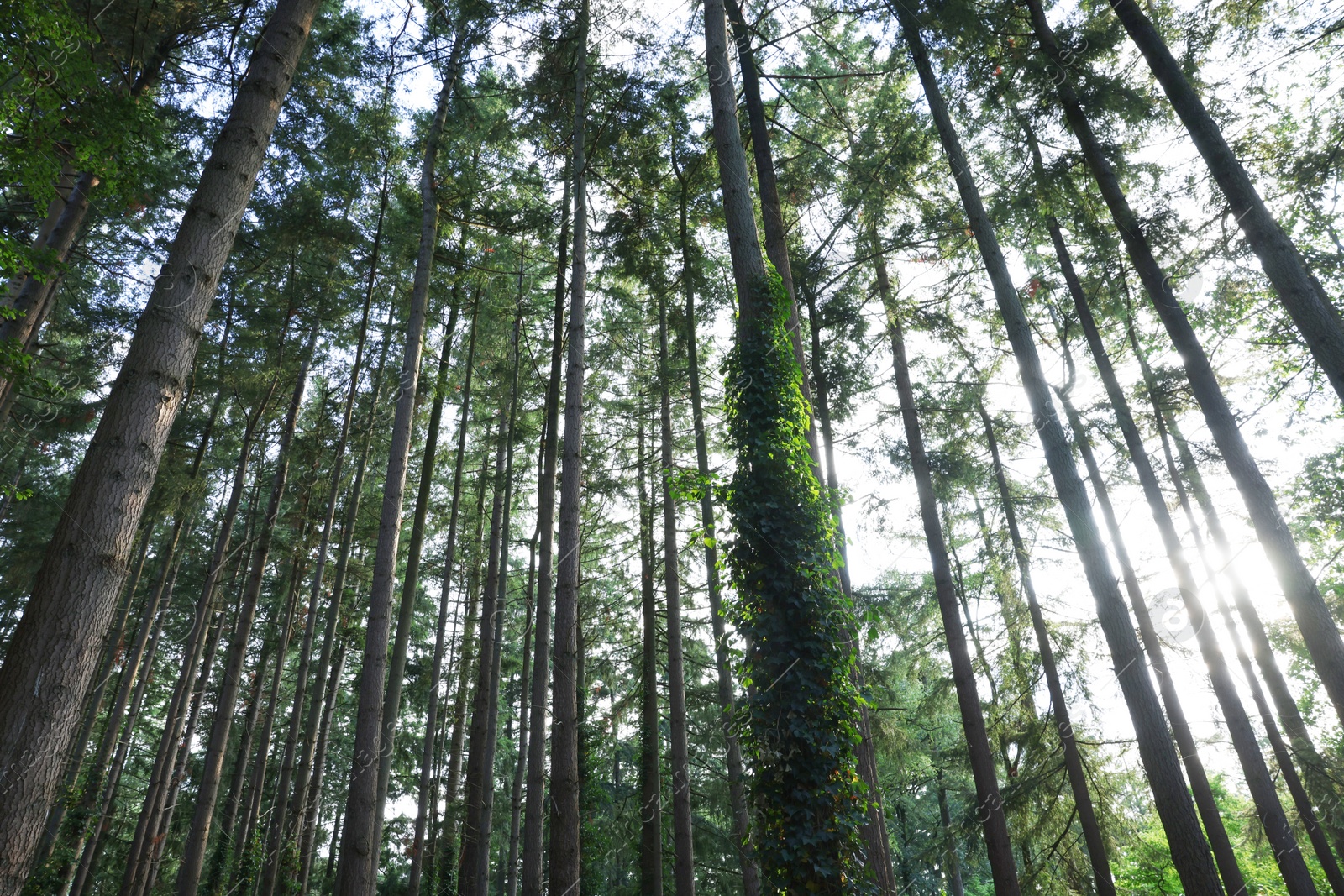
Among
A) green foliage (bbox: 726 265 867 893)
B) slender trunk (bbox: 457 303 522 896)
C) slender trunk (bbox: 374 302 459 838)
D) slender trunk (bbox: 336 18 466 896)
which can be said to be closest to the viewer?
green foliage (bbox: 726 265 867 893)

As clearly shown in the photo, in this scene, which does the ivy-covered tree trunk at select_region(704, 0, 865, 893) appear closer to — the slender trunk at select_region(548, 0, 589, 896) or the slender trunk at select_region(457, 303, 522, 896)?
the slender trunk at select_region(548, 0, 589, 896)

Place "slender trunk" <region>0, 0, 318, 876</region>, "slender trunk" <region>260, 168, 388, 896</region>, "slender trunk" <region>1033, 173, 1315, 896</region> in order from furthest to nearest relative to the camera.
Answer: "slender trunk" <region>260, 168, 388, 896</region> < "slender trunk" <region>1033, 173, 1315, 896</region> < "slender trunk" <region>0, 0, 318, 876</region>

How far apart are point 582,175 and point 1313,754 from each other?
12516 mm

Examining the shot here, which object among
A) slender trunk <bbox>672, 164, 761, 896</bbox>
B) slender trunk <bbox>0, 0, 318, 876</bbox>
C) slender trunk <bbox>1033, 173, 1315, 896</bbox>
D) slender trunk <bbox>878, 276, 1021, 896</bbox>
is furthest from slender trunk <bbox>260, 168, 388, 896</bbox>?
slender trunk <bbox>1033, 173, 1315, 896</bbox>

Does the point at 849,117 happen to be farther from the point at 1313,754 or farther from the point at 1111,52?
the point at 1313,754

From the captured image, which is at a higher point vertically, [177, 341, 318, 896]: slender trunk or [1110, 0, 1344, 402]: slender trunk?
[1110, 0, 1344, 402]: slender trunk

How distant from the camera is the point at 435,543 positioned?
18328mm

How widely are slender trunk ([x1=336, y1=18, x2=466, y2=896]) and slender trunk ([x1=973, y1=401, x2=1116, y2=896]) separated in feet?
33.6

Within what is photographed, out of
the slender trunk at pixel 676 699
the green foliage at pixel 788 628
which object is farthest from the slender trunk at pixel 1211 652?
the slender trunk at pixel 676 699

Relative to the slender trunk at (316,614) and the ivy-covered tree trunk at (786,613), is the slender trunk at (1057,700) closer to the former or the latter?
the ivy-covered tree trunk at (786,613)

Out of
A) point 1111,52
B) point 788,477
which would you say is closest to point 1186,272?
point 1111,52

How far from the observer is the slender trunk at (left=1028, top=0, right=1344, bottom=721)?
518 cm

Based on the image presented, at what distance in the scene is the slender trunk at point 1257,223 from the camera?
5188 millimetres

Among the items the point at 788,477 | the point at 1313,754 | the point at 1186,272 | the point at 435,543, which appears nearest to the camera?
the point at 788,477
